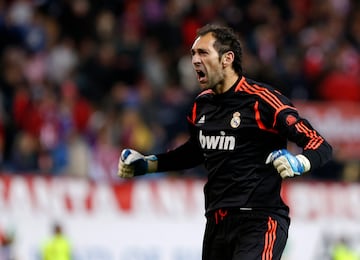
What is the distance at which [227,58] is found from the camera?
7.18 metres

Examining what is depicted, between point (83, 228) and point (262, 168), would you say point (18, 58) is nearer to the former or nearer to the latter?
point (83, 228)

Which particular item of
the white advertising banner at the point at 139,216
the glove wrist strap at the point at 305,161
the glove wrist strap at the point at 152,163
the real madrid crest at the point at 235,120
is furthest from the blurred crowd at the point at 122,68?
the glove wrist strap at the point at 305,161

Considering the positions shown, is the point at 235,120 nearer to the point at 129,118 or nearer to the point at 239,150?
the point at 239,150

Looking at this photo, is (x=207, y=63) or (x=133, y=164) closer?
(x=207, y=63)

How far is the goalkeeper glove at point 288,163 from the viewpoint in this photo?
21.1 ft

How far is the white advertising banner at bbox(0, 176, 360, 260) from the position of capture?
50.0 feet

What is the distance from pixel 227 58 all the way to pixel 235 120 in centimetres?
41

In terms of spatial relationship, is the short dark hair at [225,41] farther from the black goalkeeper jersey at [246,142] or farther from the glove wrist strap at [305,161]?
the glove wrist strap at [305,161]

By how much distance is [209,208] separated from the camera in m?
7.19

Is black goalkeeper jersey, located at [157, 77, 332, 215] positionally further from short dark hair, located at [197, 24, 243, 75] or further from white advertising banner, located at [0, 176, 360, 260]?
white advertising banner, located at [0, 176, 360, 260]

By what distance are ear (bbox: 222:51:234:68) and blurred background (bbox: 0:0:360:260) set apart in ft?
27.5

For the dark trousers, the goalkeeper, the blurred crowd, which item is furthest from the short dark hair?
the blurred crowd

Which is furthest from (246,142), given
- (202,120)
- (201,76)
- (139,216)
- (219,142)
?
(139,216)

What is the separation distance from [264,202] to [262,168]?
0.74ft
